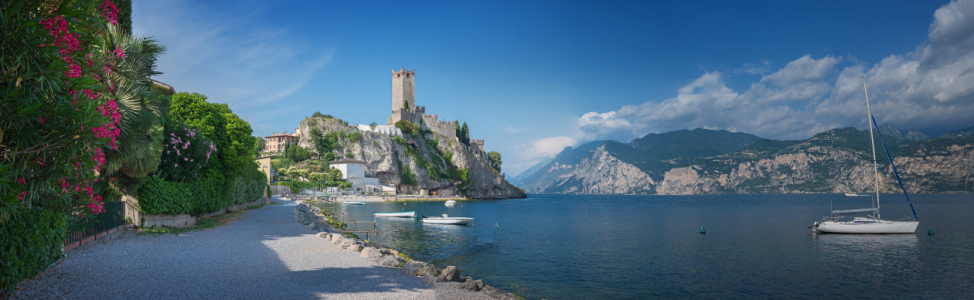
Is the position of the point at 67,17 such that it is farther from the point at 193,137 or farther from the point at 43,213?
the point at 193,137

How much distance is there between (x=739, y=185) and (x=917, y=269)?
20089cm

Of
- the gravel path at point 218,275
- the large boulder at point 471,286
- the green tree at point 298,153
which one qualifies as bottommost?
the large boulder at point 471,286

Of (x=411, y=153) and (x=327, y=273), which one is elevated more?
(x=411, y=153)

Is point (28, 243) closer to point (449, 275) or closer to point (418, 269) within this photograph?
point (418, 269)

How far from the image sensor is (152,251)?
13062mm

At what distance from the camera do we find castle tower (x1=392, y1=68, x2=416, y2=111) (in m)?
118

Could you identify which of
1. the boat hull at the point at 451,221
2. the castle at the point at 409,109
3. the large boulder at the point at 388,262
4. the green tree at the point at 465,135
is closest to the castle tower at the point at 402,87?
the castle at the point at 409,109

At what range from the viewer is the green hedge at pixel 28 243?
22.8 feet

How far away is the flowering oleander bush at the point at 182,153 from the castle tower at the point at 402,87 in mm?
98665

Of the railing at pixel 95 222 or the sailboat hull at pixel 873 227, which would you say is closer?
the railing at pixel 95 222

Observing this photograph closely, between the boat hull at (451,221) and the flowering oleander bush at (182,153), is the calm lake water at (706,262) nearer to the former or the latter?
the boat hull at (451,221)

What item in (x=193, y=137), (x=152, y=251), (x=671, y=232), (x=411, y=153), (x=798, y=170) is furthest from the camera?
(x=798, y=170)

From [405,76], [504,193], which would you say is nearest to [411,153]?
[405,76]

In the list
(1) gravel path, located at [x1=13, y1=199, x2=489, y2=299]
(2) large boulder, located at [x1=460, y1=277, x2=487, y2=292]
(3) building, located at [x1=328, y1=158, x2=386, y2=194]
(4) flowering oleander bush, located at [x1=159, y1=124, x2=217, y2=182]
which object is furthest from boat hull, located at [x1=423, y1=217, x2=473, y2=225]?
(3) building, located at [x1=328, y1=158, x2=386, y2=194]
